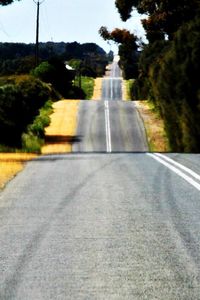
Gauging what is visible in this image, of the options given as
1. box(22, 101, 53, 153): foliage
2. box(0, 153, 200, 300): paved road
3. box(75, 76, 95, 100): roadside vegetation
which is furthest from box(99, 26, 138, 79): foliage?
box(0, 153, 200, 300): paved road

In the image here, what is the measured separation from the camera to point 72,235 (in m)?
8.11

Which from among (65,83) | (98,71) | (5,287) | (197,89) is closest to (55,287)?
(5,287)

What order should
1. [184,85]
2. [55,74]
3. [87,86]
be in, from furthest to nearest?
1. [87,86]
2. [55,74]
3. [184,85]

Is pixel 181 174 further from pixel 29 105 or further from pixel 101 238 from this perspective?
pixel 29 105

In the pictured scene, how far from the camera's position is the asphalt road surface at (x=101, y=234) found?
580 cm

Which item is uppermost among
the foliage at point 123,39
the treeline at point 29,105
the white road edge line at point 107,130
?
the foliage at point 123,39

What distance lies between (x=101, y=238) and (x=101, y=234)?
0.77 feet

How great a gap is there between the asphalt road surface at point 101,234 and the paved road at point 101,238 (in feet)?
0.03

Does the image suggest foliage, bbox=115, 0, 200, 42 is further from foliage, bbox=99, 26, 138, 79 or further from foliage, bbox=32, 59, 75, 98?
foliage, bbox=32, 59, 75, 98

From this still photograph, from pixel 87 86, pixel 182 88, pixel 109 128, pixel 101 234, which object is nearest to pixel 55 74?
pixel 109 128

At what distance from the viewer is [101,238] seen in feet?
25.9

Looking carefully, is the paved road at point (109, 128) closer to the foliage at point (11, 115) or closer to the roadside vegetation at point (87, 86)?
the foliage at point (11, 115)

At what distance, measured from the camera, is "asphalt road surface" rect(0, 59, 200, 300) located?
5.80 metres

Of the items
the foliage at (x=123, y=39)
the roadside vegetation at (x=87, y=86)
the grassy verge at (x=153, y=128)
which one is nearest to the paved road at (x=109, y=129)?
the grassy verge at (x=153, y=128)
